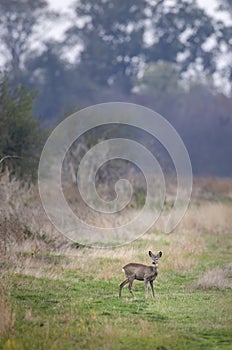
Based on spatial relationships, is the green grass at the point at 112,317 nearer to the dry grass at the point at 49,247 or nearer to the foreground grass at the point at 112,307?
the foreground grass at the point at 112,307

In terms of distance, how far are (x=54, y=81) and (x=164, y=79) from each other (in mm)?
8486

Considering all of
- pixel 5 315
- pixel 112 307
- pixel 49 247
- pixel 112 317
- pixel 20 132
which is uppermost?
pixel 20 132

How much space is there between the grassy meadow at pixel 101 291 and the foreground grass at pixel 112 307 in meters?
0.01

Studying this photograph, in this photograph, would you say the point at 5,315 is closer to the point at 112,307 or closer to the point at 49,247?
the point at 112,307

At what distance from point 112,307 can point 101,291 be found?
4.48 ft

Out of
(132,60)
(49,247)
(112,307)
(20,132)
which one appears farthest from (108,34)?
(112,307)

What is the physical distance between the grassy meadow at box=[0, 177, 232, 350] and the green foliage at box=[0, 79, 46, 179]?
2443 millimetres

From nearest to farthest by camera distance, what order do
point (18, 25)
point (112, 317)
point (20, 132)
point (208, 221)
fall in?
point (112, 317) < point (208, 221) < point (20, 132) < point (18, 25)

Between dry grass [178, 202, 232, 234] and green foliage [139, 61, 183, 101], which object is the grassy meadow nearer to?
dry grass [178, 202, 232, 234]

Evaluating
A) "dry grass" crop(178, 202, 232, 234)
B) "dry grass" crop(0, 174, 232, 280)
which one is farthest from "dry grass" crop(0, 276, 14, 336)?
"dry grass" crop(178, 202, 232, 234)

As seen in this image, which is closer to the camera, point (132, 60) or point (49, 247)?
point (49, 247)

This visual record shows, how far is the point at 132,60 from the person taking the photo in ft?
204

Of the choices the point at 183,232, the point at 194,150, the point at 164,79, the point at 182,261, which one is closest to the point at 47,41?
the point at 164,79

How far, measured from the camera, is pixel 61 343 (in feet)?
31.6
